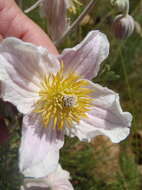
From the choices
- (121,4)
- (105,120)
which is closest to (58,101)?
(105,120)

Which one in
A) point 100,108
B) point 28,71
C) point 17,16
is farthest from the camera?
point 17,16

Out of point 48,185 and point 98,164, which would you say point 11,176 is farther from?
point 98,164

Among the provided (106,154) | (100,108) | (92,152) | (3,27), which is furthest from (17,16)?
(106,154)

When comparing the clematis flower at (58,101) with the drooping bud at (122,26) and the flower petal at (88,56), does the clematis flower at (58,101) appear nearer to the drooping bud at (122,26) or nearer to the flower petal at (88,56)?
the flower petal at (88,56)

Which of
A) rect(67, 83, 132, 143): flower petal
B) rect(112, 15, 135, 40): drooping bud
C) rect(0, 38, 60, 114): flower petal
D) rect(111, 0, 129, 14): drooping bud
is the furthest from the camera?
rect(112, 15, 135, 40): drooping bud

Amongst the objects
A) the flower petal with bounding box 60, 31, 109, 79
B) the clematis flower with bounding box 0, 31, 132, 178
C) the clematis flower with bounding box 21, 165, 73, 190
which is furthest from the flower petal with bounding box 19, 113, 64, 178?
the clematis flower with bounding box 21, 165, 73, 190

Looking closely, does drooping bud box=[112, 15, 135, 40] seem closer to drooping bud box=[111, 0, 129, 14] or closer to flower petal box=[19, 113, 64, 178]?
drooping bud box=[111, 0, 129, 14]
